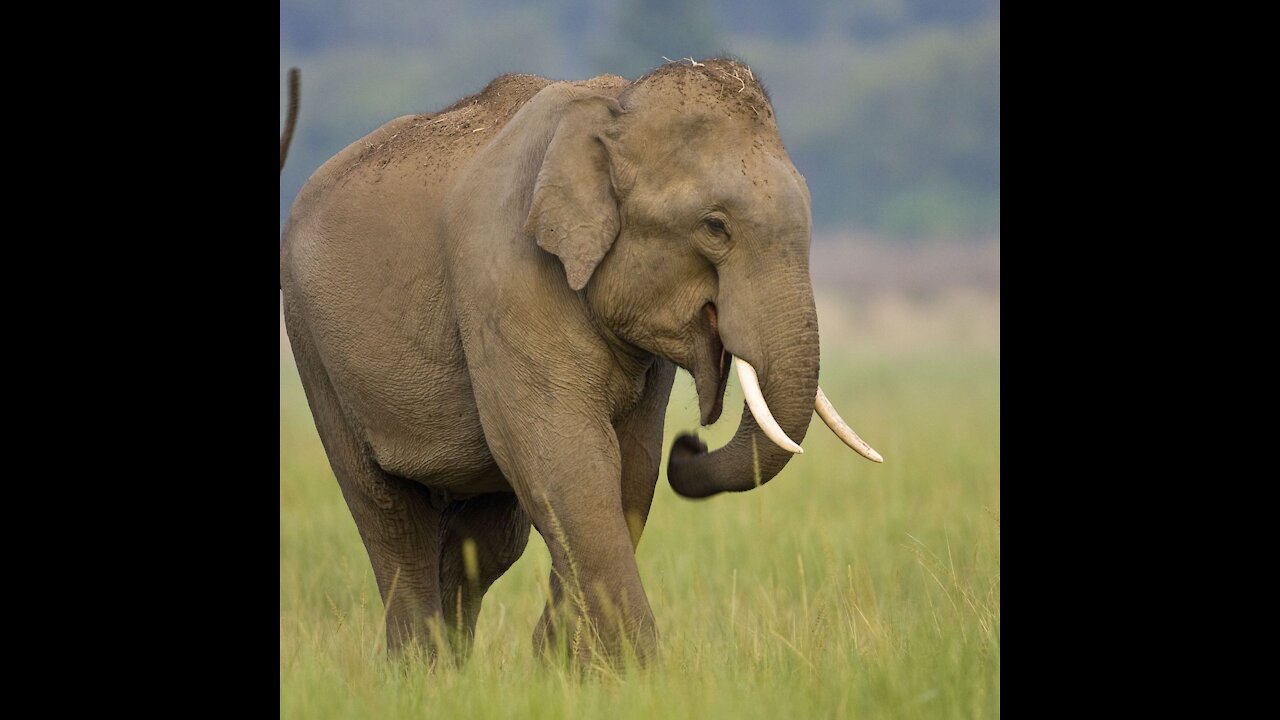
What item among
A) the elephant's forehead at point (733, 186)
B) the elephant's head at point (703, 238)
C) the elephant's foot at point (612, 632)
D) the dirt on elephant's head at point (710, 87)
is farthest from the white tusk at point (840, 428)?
the dirt on elephant's head at point (710, 87)

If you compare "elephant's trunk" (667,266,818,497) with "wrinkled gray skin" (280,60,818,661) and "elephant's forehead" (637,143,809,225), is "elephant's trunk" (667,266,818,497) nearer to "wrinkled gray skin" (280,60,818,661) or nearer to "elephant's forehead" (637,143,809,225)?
"wrinkled gray skin" (280,60,818,661)

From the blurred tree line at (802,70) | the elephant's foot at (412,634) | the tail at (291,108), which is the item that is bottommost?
the elephant's foot at (412,634)

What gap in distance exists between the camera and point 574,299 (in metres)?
5.86

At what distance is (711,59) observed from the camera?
5863 millimetres

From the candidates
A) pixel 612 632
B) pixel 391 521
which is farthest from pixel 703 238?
pixel 391 521


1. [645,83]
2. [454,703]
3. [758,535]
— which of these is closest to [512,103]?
[645,83]

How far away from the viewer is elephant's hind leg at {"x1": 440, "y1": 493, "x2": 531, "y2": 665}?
7.40 metres

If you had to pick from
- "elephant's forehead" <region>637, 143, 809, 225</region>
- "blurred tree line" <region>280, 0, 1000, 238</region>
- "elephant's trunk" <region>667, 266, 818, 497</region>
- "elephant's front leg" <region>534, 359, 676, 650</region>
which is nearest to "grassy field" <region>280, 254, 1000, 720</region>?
"elephant's trunk" <region>667, 266, 818, 497</region>

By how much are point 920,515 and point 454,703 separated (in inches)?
270

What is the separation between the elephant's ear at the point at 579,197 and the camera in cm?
564

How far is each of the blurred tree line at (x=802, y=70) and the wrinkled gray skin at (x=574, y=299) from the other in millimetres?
72727

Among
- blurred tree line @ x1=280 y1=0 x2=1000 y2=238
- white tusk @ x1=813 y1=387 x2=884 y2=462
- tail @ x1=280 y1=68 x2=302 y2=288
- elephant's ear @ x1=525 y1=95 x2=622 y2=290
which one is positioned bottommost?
white tusk @ x1=813 y1=387 x2=884 y2=462

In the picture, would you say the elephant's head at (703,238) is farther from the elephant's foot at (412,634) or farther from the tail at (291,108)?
the elephant's foot at (412,634)
